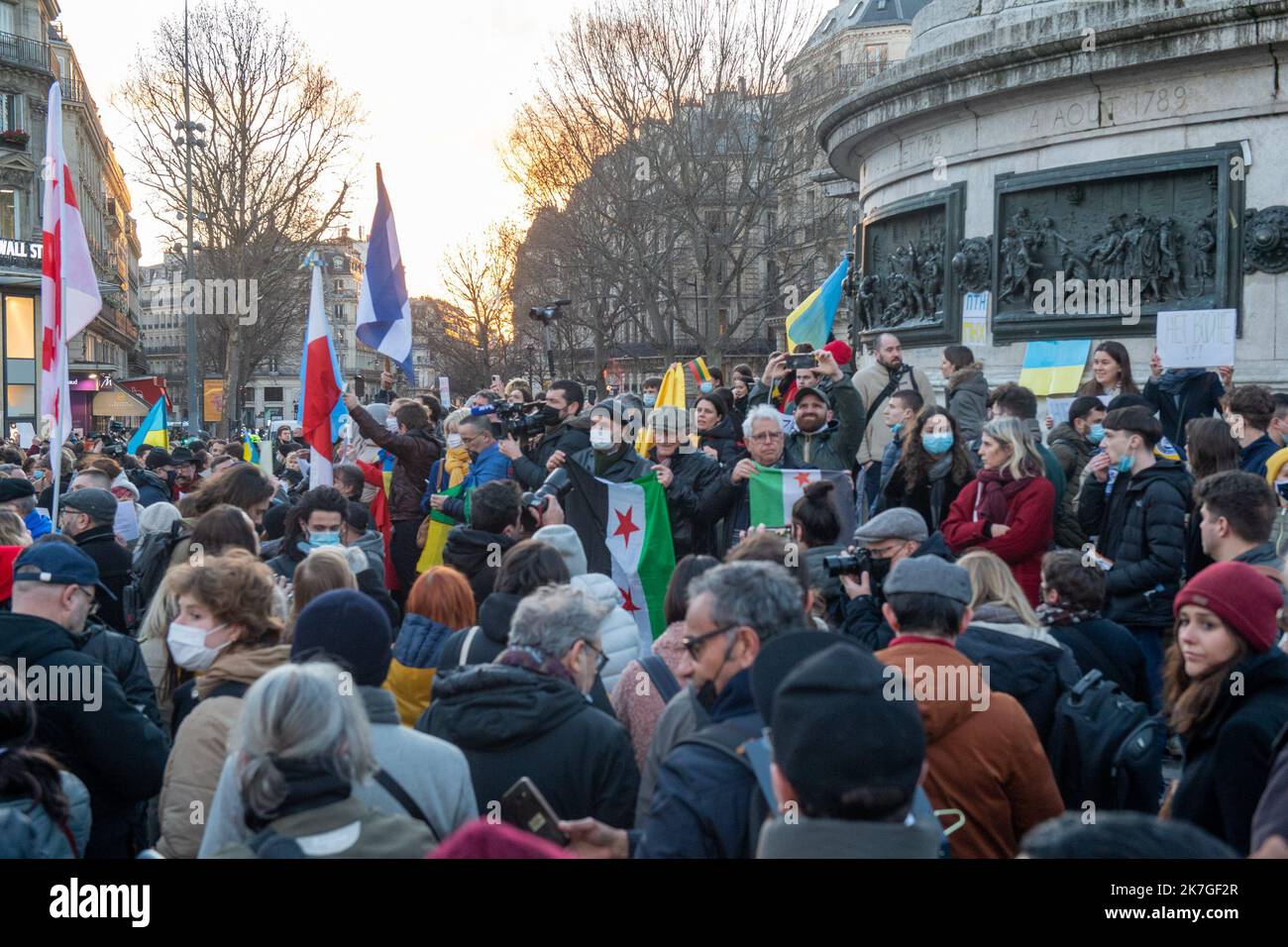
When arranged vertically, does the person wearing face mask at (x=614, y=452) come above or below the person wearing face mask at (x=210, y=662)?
above

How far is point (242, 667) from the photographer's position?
12.7 feet

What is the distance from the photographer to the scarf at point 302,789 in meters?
2.64

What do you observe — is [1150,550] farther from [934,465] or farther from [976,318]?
[976,318]

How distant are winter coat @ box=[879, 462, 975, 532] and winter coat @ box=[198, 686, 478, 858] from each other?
442 cm

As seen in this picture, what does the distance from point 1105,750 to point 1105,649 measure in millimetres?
976

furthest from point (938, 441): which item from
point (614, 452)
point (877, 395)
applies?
point (877, 395)

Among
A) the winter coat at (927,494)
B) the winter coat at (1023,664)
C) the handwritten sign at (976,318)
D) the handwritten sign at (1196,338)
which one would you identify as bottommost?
the winter coat at (1023,664)

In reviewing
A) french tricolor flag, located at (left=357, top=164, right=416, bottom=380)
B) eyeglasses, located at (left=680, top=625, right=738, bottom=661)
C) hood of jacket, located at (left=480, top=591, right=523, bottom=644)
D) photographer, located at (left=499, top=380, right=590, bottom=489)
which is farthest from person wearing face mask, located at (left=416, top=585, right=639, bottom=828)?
french tricolor flag, located at (left=357, top=164, right=416, bottom=380)

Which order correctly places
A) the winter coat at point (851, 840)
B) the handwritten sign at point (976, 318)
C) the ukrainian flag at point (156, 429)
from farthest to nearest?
the ukrainian flag at point (156, 429)
the handwritten sign at point (976, 318)
the winter coat at point (851, 840)

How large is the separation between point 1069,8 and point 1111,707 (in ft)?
35.0

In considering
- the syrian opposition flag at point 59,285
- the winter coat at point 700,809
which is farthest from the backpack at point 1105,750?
the syrian opposition flag at point 59,285

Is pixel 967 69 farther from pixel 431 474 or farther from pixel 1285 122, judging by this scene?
pixel 431 474

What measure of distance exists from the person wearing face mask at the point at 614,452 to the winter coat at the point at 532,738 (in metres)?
4.65

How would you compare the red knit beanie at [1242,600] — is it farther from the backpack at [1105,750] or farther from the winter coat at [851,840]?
the winter coat at [851,840]
